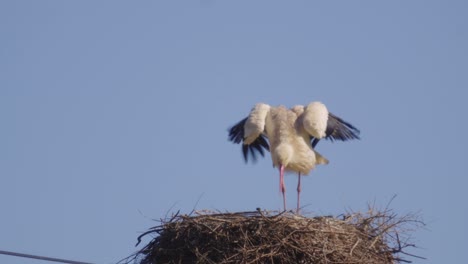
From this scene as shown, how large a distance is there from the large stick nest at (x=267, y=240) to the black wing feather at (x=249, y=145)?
101 inches

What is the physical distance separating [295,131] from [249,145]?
0.66 meters

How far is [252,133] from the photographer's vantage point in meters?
11.5

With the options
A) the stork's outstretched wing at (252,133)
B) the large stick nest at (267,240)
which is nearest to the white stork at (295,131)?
the stork's outstretched wing at (252,133)

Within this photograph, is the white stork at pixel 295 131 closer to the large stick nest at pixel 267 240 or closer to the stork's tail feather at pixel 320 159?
the stork's tail feather at pixel 320 159

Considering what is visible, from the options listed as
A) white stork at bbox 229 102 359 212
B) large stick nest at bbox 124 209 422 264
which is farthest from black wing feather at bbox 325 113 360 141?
large stick nest at bbox 124 209 422 264

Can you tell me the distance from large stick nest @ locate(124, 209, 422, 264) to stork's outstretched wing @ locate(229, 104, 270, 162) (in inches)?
88.7

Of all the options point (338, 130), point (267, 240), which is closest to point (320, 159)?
point (338, 130)

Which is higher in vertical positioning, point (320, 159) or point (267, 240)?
point (320, 159)

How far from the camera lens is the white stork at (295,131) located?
11.3 metres

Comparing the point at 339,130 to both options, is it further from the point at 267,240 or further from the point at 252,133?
the point at 267,240

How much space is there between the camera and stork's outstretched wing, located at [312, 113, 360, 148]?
1148cm

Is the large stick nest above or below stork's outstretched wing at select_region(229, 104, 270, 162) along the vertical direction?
below

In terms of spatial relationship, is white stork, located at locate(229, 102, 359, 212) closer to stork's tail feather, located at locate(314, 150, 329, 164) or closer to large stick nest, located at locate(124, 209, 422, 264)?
stork's tail feather, located at locate(314, 150, 329, 164)

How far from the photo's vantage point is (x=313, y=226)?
8969 millimetres
